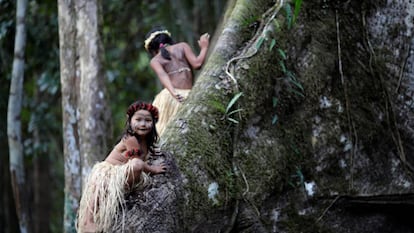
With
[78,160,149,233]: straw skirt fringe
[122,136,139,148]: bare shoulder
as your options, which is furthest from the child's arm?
[122,136,139,148]: bare shoulder

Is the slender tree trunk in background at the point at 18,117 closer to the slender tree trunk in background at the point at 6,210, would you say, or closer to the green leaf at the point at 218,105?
the slender tree trunk in background at the point at 6,210

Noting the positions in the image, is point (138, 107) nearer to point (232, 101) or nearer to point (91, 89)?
point (232, 101)

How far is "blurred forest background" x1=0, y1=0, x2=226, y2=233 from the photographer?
9.70 metres

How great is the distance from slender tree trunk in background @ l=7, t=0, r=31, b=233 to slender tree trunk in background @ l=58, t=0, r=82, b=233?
3.76 ft

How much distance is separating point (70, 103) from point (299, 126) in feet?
8.89

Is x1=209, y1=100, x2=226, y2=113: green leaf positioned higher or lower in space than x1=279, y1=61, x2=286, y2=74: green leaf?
lower

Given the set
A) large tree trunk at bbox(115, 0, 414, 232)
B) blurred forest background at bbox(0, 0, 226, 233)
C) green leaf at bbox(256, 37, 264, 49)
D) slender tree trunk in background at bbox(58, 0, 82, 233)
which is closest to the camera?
large tree trunk at bbox(115, 0, 414, 232)

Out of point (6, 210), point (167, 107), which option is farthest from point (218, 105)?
point (6, 210)

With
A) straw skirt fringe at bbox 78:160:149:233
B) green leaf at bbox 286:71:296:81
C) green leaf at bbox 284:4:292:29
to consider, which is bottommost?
straw skirt fringe at bbox 78:160:149:233

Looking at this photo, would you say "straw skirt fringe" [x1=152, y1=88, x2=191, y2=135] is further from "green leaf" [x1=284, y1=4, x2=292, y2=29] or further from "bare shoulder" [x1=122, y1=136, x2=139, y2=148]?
"bare shoulder" [x1=122, y1=136, x2=139, y2=148]

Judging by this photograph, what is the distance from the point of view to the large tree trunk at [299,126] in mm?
4270

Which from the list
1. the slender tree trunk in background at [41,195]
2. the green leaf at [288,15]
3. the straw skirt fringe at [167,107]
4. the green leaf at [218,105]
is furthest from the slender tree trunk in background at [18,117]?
the slender tree trunk in background at [41,195]

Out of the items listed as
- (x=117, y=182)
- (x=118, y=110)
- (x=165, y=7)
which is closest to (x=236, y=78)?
(x=117, y=182)

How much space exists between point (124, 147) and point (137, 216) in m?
0.44
